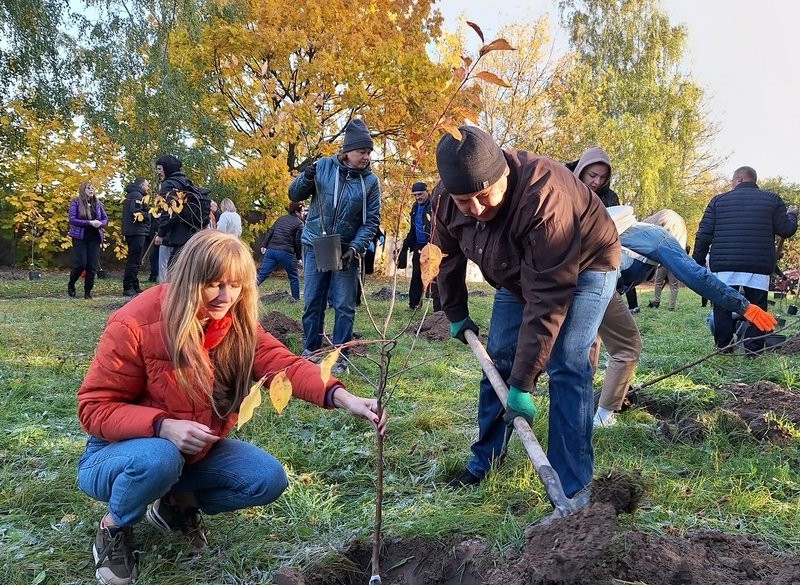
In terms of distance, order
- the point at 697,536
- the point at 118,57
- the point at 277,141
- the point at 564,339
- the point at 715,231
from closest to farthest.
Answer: the point at 697,536, the point at 564,339, the point at 715,231, the point at 118,57, the point at 277,141

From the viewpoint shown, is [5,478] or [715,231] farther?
[715,231]

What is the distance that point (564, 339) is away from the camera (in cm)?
254

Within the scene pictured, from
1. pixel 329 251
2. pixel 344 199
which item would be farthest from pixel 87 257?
pixel 329 251

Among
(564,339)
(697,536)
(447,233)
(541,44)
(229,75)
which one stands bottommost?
(697,536)

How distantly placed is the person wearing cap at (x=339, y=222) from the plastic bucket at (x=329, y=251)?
0.10 meters

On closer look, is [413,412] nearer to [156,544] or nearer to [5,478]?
[156,544]

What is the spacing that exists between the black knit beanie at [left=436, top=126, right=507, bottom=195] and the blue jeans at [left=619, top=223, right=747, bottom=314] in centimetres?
157

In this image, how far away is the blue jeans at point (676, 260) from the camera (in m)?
3.37

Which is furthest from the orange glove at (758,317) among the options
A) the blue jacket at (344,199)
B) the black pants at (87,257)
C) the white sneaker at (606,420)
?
the black pants at (87,257)

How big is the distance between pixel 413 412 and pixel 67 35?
11574mm

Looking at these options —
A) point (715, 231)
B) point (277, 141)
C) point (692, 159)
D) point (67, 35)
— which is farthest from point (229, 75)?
point (692, 159)

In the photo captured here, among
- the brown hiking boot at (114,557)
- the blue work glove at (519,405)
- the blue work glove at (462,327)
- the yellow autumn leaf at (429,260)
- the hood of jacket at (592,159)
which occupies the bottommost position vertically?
the brown hiking boot at (114,557)

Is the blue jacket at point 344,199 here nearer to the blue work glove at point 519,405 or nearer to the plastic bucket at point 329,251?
the plastic bucket at point 329,251

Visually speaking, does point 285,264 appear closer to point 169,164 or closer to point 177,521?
point 169,164
